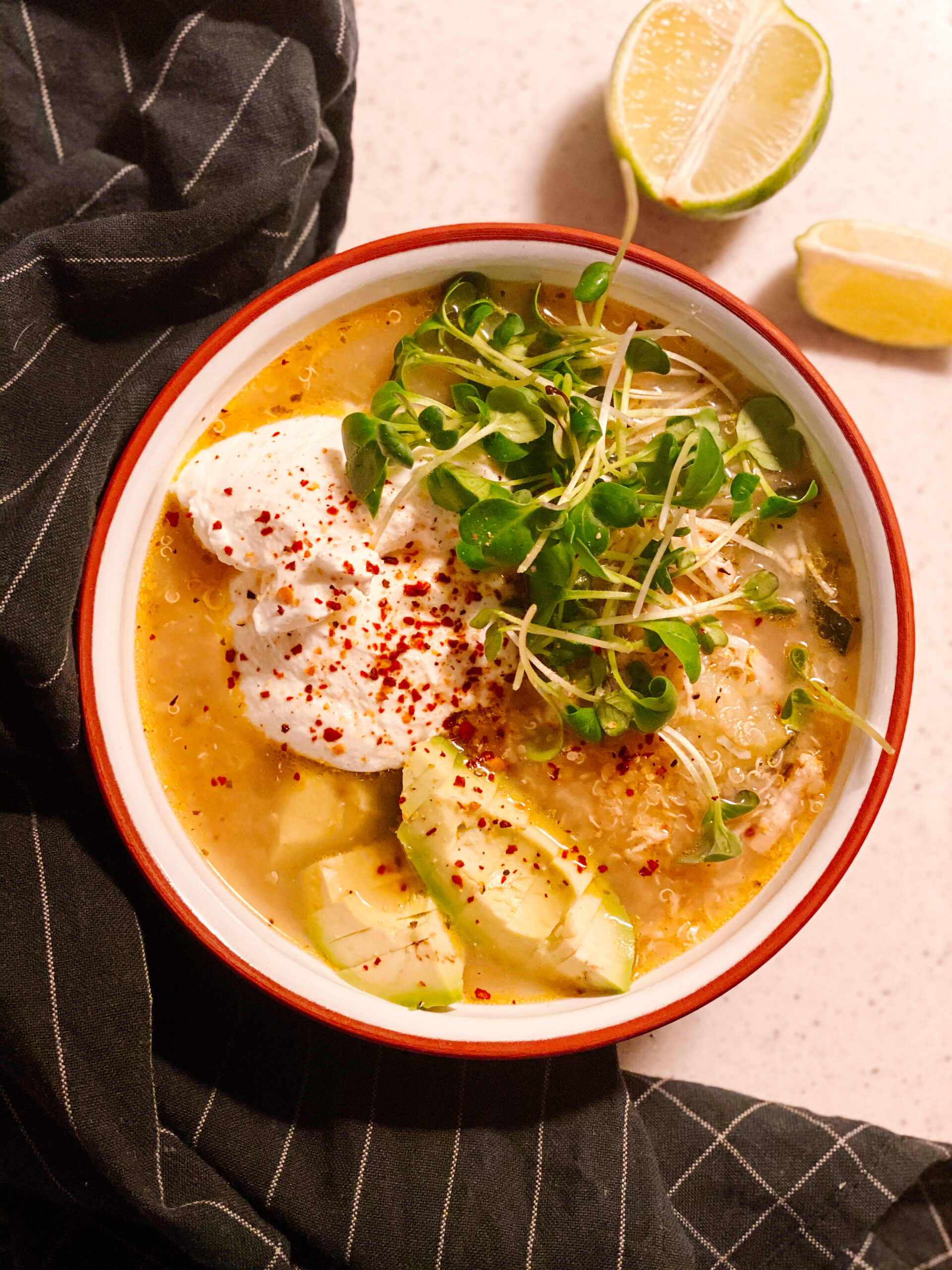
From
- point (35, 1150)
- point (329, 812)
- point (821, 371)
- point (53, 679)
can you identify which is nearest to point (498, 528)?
point (329, 812)

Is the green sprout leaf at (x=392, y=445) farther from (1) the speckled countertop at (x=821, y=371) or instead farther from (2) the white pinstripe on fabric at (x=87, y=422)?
(1) the speckled countertop at (x=821, y=371)

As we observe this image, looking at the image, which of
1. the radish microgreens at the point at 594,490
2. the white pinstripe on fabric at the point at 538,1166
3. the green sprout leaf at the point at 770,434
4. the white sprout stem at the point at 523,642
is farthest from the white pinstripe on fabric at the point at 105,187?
the white pinstripe on fabric at the point at 538,1166

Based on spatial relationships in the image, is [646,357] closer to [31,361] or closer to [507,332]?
[507,332]

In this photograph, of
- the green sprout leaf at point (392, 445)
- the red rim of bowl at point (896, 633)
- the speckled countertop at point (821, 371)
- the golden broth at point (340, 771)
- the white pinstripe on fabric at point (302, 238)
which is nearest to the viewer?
the green sprout leaf at point (392, 445)

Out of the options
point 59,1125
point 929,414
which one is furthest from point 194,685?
point 929,414

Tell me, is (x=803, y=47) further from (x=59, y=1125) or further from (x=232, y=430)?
(x=59, y=1125)
